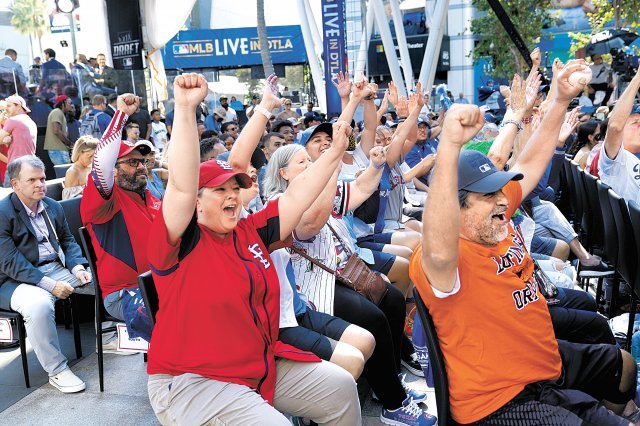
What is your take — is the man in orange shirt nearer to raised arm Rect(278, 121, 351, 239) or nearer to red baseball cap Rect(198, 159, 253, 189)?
raised arm Rect(278, 121, 351, 239)

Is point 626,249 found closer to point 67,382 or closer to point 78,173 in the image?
point 67,382

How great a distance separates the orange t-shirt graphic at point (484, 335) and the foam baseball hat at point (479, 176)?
0.73 ft

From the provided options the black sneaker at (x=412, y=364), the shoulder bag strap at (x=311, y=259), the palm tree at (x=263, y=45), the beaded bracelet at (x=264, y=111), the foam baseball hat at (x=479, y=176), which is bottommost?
the black sneaker at (x=412, y=364)

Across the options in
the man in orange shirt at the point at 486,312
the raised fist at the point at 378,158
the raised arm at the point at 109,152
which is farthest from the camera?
the raised fist at the point at 378,158

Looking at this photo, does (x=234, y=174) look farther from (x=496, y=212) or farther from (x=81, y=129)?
(x=81, y=129)

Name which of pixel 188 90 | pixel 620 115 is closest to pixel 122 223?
pixel 188 90

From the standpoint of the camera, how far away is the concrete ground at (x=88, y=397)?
3.90 m

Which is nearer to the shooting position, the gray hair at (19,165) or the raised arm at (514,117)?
the raised arm at (514,117)

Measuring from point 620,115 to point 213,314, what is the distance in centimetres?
343

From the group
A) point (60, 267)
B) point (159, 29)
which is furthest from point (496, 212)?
point (159, 29)

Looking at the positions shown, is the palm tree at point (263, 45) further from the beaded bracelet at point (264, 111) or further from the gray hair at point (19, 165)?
the beaded bracelet at point (264, 111)

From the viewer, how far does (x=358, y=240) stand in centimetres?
546

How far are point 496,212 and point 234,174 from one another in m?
1.10

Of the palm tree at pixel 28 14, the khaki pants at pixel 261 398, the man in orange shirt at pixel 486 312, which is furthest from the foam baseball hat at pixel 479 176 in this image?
the palm tree at pixel 28 14
